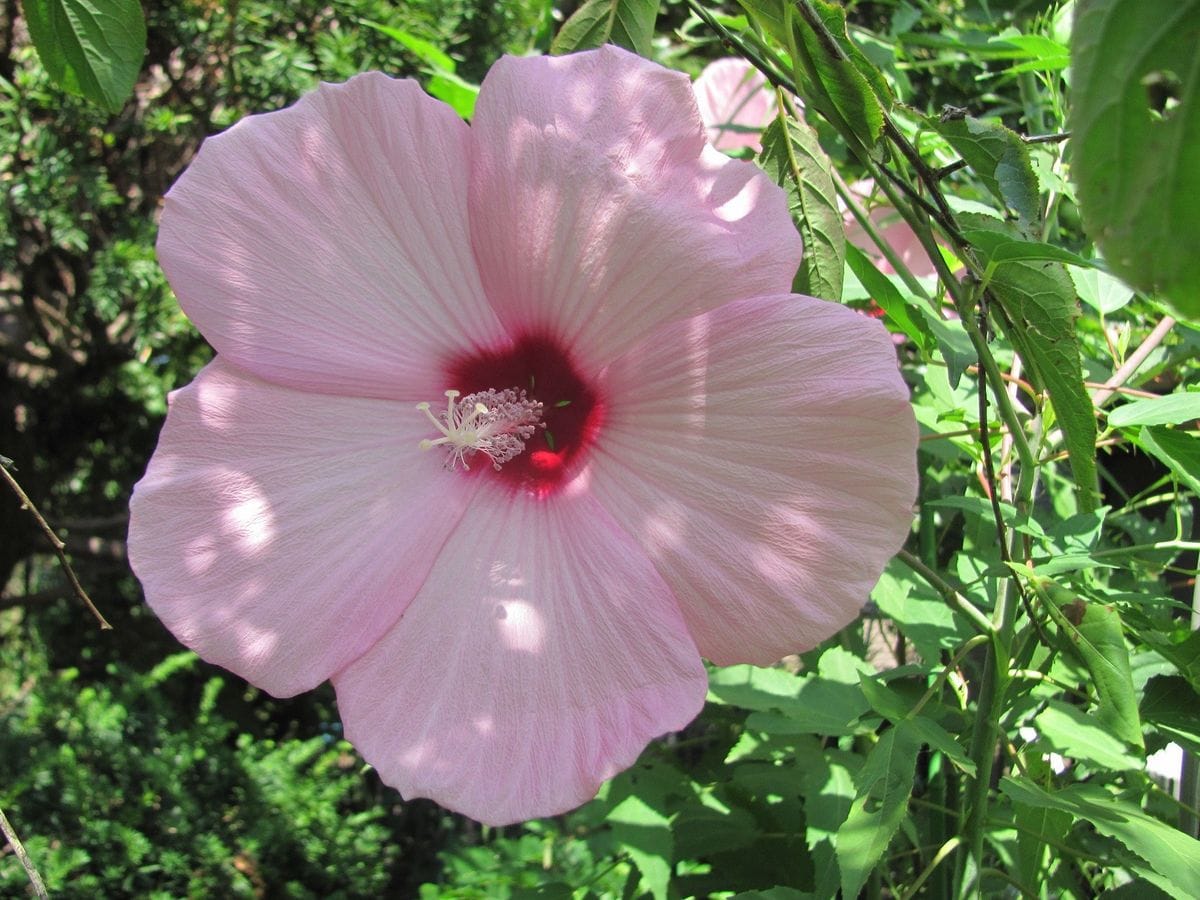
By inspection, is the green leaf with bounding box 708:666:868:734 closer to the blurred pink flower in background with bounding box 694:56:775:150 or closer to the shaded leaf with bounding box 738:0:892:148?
the shaded leaf with bounding box 738:0:892:148

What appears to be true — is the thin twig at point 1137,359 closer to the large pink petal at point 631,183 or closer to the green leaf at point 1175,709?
the green leaf at point 1175,709

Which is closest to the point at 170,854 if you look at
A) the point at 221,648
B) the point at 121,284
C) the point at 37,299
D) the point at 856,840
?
the point at 121,284

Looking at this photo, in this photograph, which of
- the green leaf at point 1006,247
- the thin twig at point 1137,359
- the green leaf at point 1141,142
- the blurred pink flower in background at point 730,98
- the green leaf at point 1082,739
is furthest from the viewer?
the blurred pink flower in background at point 730,98

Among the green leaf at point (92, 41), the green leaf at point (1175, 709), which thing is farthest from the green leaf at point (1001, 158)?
the green leaf at point (92, 41)

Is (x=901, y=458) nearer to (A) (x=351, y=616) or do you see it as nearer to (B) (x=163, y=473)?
(A) (x=351, y=616)

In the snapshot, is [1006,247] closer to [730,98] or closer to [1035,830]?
[1035,830]

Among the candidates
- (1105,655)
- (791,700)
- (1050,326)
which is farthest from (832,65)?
(791,700)
